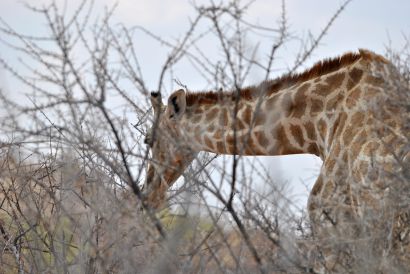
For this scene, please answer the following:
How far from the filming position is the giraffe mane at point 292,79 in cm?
744

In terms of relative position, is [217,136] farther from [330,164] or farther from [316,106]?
[330,164]

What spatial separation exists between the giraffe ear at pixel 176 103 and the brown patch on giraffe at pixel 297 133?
1.04 m

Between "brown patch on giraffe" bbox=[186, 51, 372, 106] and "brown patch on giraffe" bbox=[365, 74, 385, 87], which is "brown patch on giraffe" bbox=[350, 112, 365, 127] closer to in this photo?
"brown patch on giraffe" bbox=[365, 74, 385, 87]

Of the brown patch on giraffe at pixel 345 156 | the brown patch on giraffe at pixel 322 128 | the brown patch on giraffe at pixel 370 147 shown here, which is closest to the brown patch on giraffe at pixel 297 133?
the brown patch on giraffe at pixel 322 128

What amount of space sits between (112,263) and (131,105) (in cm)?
144

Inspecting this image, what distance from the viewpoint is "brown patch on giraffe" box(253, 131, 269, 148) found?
7852 millimetres

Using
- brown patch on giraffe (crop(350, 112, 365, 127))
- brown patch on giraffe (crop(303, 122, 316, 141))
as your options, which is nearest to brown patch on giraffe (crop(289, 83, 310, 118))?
brown patch on giraffe (crop(303, 122, 316, 141))

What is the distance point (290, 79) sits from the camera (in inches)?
→ 309

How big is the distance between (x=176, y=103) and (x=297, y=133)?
1.16 metres

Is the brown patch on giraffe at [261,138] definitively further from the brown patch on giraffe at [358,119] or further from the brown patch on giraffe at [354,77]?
the brown patch on giraffe at [358,119]

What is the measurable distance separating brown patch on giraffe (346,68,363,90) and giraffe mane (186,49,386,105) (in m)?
0.13

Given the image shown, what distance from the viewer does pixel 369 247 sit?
4703mm

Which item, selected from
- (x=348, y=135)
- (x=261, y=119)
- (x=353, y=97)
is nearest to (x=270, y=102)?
(x=261, y=119)

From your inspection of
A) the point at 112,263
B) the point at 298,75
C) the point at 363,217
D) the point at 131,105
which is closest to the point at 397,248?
the point at 363,217
